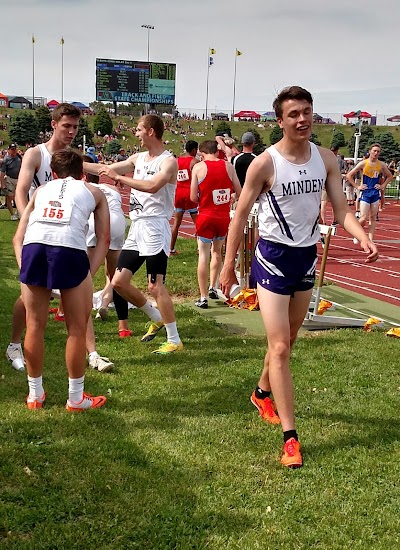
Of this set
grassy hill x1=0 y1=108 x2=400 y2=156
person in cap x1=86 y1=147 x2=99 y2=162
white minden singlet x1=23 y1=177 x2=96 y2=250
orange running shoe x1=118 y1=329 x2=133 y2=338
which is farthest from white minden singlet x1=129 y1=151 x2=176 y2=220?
grassy hill x1=0 y1=108 x2=400 y2=156

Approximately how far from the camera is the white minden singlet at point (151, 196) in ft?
19.1

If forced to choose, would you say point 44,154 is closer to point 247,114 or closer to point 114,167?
point 114,167

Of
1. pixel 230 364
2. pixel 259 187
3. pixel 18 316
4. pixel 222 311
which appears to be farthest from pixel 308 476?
Answer: pixel 222 311

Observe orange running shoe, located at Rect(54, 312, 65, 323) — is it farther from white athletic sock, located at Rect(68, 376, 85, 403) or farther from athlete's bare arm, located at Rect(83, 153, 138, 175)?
white athletic sock, located at Rect(68, 376, 85, 403)

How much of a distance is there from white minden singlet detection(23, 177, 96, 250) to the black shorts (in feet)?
5.26

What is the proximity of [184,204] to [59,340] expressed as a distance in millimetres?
5834

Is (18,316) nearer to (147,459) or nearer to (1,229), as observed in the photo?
(147,459)

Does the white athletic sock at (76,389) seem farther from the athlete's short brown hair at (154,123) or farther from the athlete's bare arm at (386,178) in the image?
the athlete's bare arm at (386,178)

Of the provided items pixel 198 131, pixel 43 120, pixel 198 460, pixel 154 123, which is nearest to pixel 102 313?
pixel 154 123

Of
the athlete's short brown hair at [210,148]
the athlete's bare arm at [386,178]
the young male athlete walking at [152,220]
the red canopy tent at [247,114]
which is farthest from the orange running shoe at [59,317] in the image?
the red canopy tent at [247,114]

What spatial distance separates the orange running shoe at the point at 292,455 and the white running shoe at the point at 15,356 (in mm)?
2530

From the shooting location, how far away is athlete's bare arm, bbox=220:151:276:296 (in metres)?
3.80

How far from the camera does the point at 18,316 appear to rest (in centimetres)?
535

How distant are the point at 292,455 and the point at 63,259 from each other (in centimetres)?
189
